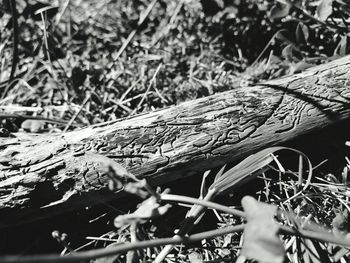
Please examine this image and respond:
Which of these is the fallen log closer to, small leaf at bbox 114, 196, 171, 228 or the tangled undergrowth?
the tangled undergrowth

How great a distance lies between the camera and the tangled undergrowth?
60.4 inches

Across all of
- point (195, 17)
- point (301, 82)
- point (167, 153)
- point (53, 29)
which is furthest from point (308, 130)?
point (53, 29)

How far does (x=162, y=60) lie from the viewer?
7.24 feet

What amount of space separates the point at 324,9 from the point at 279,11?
208 millimetres

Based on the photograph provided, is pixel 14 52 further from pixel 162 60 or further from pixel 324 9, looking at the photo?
pixel 324 9

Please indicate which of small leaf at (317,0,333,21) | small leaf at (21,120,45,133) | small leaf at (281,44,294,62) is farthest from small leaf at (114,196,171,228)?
small leaf at (317,0,333,21)

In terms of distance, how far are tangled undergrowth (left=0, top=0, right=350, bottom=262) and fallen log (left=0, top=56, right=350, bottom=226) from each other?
15cm

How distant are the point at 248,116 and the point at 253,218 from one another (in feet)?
2.18

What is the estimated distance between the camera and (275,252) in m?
0.82

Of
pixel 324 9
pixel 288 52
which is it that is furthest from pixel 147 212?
pixel 324 9

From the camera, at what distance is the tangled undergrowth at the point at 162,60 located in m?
1.53

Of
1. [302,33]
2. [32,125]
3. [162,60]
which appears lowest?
A: [32,125]

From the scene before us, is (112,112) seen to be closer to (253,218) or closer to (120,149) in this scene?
(120,149)

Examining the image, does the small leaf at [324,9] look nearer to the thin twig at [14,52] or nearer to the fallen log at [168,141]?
the fallen log at [168,141]
